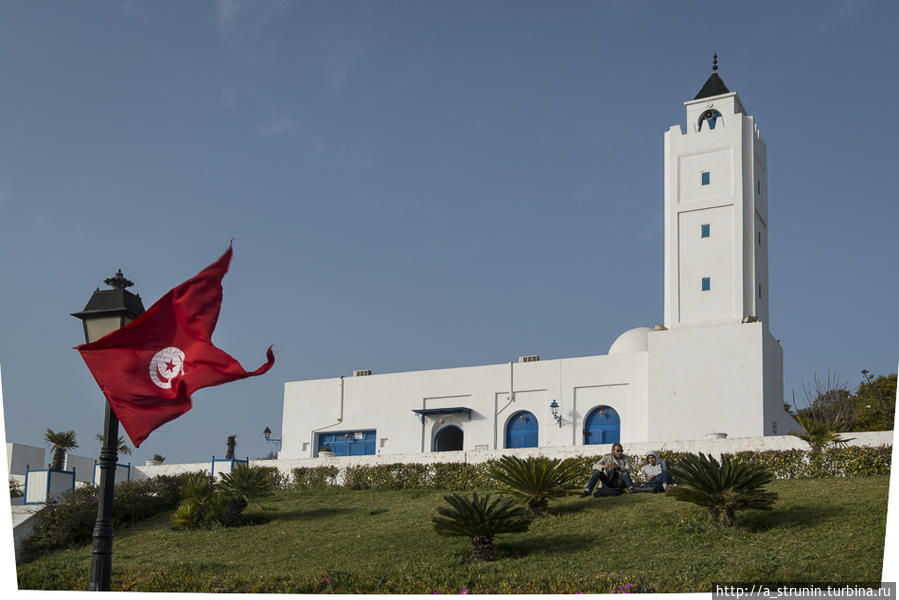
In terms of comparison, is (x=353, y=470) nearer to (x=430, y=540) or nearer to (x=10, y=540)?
(x=430, y=540)

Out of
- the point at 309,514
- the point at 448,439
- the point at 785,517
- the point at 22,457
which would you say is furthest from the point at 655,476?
the point at 22,457

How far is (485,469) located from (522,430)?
920 cm

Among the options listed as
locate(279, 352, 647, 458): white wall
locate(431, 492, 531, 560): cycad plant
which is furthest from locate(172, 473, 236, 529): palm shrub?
locate(279, 352, 647, 458): white wall

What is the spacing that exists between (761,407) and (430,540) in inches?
547

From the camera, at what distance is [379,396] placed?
33312 millimetres

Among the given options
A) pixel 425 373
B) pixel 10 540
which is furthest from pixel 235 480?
pixel 425 373

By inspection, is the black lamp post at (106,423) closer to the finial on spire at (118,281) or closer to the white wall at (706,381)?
the finial on spire at (118,281)

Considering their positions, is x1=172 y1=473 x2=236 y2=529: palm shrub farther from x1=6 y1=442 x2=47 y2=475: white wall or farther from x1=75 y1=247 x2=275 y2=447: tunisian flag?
x1=6 y1=442 x2=47 y2=475: white wall

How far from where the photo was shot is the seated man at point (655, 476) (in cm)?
1734

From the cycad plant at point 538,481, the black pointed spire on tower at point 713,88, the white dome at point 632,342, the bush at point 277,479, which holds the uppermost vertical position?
the black pointed spire on tower at point 713,88

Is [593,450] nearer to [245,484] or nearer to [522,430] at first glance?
[245,484]

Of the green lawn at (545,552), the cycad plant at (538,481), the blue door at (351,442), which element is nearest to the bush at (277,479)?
the green lawn at (545,552)

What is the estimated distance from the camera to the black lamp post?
28.2ft

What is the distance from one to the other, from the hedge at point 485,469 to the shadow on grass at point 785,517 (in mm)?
1971
